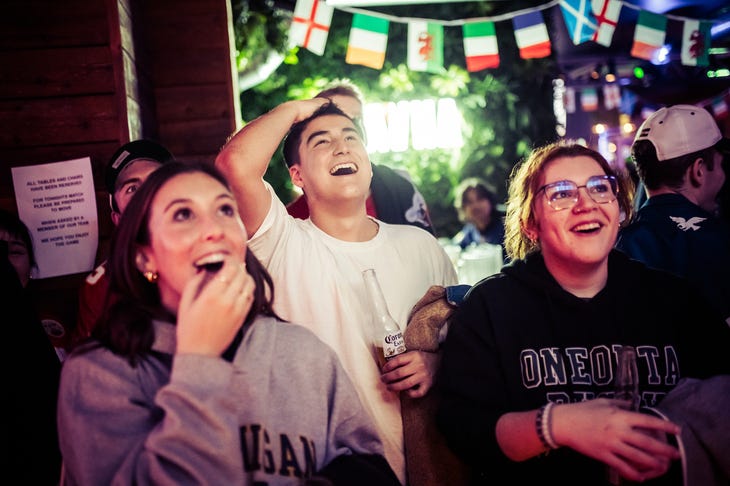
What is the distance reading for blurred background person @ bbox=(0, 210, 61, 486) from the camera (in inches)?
65.8

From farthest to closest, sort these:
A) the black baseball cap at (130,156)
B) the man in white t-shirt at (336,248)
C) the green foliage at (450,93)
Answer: the green foliage at (450,93) < the black baseball cap at (130,156) < the man in white t-shirt at (336,248)

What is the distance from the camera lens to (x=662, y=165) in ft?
9.49

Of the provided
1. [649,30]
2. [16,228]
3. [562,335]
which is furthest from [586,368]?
[649,30]

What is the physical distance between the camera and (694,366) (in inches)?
74.5

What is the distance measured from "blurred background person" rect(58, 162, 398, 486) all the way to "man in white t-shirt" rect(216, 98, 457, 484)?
0.41 metres

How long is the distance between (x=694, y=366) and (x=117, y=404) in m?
1.75

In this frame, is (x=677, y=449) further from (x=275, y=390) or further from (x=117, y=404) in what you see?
(x=117, y=404)

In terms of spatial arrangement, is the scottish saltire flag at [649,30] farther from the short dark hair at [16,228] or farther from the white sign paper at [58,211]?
the short dark hair at [16,228]

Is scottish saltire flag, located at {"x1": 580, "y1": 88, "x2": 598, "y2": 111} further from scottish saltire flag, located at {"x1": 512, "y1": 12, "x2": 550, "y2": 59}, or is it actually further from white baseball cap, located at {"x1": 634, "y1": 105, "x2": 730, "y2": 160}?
white baseball cap, located at {"x1": 634, "y1": 105, "x2": 730, "y2": 160}

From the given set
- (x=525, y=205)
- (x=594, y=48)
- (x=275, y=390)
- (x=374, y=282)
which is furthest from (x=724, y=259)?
(x=594, y=48)

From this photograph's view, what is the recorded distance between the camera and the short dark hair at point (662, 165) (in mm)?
2863

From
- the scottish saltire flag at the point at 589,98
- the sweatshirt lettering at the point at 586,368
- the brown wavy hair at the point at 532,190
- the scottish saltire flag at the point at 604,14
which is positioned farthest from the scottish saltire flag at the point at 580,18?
the scottish saltire flag at the point at 589,98

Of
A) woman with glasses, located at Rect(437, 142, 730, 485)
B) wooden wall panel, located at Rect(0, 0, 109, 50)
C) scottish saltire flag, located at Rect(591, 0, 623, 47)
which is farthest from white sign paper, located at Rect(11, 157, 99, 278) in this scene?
scottish saltire flag, located at Rect(591, 0, 623, 47)

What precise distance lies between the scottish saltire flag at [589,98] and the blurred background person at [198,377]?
44.1 ft
